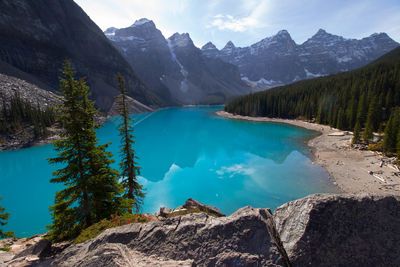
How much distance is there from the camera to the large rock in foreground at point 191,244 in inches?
164

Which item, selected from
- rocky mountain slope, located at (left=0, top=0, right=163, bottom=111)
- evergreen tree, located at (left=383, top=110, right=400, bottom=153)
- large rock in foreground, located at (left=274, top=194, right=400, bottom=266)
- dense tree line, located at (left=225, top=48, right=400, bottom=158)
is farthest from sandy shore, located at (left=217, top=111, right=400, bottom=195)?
rocky mountain slope, located at (left=0, top=0, right=163, bottom=111)

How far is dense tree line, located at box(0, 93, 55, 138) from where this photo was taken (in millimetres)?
49031

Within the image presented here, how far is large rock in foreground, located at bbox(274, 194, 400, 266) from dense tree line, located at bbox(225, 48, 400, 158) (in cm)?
3594

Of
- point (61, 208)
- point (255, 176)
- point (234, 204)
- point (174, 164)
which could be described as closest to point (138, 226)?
point (61, 208)

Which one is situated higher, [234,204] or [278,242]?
[278,242]

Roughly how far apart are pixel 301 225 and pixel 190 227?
2.95m

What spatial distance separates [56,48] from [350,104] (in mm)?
171108

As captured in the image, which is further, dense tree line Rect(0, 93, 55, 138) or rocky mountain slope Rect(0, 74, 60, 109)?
rocky mountain slope Rect(0, 74, 60, 109)

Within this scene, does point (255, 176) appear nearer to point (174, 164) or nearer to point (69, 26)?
point (174, 164)

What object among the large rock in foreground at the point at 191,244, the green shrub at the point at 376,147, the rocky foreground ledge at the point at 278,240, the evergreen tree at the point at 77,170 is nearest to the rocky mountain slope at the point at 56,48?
the evergreen tree at the point at 77,170

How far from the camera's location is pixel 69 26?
14288cm

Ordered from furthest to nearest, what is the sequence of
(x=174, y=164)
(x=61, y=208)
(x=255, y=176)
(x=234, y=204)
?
(x=174, y=164)
(x=255, y=176)
(x=234, y=204)
(x=61, y=208)

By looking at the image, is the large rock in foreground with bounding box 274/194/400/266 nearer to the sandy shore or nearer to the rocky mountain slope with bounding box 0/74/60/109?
the sandy shore

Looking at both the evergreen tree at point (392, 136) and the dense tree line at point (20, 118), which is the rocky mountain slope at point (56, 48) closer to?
the dense tree line at point (20, 118)
